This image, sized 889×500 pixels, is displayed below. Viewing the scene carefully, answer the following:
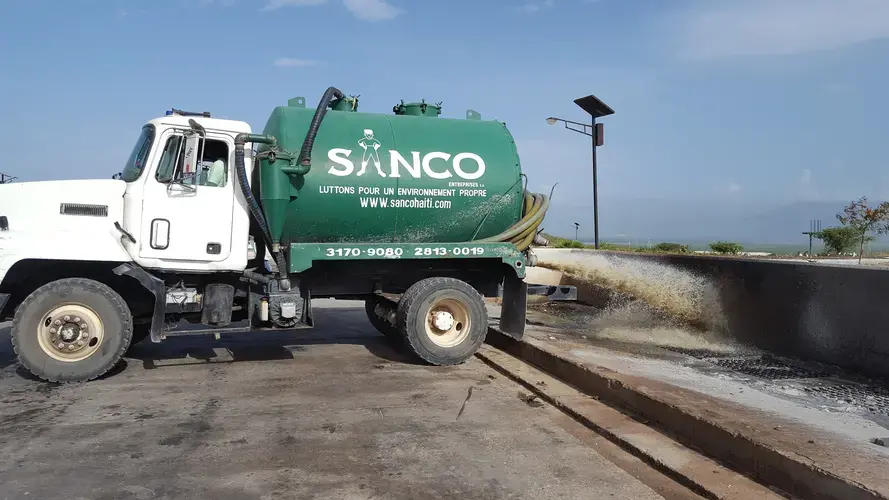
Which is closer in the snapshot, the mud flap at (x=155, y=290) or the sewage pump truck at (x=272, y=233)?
the sewage pump truck at (x=272, y=233)

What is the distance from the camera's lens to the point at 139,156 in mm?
7652

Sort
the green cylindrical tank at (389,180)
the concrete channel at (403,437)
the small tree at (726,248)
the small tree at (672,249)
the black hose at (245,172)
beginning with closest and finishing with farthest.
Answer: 1. the concrete channel at (403,437)
2. the black hose at (245,172)
3. the green cylindrical tank at (389,180)
4. the small tree at (672,249)
5. the small tree at (726,248)

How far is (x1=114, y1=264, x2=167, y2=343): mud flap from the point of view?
729 centimetres

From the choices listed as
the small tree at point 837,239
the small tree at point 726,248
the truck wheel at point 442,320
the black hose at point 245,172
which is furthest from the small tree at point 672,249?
the black hose at point 245,172

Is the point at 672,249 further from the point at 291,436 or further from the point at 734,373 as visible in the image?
the point at 291,436

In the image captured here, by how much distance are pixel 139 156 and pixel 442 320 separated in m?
4.11

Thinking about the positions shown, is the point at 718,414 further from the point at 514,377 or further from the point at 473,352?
the point at 473,352

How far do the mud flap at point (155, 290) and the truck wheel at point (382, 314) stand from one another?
2784mm

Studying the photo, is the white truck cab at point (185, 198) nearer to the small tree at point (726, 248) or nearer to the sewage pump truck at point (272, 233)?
the sewage pump truck at point (272, 233)

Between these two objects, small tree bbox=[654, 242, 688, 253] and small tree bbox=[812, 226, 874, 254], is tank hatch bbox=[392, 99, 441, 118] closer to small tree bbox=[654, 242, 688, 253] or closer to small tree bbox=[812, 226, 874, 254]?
small tree bbox=[654, 242, 688, 253]

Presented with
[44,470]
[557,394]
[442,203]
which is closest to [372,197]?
[442,203]

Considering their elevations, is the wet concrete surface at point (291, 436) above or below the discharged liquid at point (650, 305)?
below

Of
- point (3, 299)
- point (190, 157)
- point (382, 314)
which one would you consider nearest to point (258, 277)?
point (190, 157)

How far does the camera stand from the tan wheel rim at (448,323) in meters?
8.46
